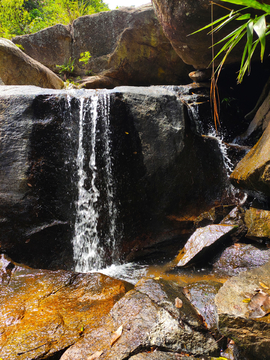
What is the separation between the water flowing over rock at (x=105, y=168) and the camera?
150 inches

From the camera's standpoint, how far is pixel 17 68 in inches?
231

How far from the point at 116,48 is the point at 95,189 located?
7125 millimetres

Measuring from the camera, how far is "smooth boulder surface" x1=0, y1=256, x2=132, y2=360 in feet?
6.13

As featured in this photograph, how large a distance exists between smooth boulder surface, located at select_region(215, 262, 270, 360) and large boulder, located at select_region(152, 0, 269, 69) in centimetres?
370

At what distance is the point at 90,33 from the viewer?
369 inches

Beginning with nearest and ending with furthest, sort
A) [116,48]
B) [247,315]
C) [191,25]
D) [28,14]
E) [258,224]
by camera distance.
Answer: [247,315] → [258,224] → [191,25] → [116,48] → [28,14]

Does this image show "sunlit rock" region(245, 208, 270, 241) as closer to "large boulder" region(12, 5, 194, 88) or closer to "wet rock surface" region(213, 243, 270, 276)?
"wet rock surface" region(213, 243, 270, 276)

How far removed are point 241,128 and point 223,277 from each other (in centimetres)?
460

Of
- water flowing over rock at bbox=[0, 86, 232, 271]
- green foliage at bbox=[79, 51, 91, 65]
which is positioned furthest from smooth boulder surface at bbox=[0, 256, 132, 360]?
green foliage at bbox=[79, 51, 91, 65]

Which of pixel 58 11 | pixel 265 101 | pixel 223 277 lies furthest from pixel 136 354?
pixel 58 11

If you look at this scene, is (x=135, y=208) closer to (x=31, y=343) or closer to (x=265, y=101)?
(x=31, y=343)

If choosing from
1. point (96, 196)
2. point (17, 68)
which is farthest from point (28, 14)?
point (96, 196)

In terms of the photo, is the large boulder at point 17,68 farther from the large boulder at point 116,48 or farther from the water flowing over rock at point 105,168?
the large boulder at point 116,48

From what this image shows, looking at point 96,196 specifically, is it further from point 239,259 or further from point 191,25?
point 191,25
